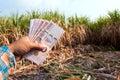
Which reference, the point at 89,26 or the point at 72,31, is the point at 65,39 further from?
the point at 89,26

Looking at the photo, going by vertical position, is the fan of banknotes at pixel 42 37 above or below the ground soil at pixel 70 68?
above

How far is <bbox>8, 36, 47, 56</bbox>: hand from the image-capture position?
200 centimetres

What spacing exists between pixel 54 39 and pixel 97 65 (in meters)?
2.44

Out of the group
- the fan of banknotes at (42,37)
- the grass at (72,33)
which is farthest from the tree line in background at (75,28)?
the fan of banknotes at (42,37)

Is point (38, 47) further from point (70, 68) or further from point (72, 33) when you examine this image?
point (72, 33)

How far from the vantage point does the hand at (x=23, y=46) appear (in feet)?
6.57

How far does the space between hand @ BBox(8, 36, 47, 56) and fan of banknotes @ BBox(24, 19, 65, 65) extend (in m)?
0.03

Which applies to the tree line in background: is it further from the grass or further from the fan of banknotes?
the fan of banknotes

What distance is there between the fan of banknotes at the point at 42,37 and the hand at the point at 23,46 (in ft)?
0.09

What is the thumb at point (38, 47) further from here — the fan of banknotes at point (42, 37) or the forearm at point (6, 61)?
A: the forearm at point (6, 61)

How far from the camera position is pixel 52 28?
2148mm

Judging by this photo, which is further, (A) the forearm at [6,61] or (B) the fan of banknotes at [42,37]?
(B) the fan of banknotes at [42,37]

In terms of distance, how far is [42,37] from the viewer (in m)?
2.12

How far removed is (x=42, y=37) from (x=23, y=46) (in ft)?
0.50
